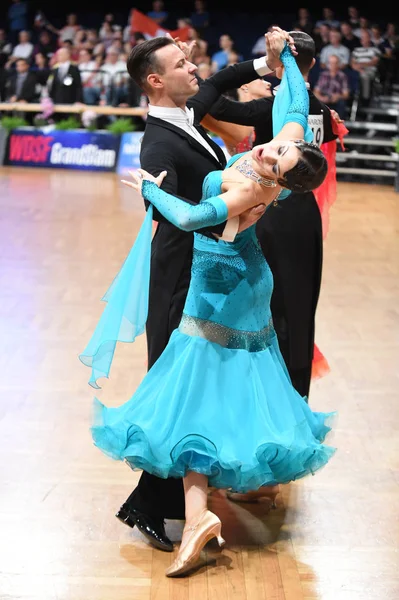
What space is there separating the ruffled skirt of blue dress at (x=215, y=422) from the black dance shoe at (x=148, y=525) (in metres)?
0.24

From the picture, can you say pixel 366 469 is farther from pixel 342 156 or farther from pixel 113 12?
pixel 113 12

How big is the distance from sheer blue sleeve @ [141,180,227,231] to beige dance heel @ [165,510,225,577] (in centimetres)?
88

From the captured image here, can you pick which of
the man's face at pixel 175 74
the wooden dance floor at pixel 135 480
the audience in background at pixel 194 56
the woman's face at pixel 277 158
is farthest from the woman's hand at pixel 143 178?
the audience in background at pixel 194 56

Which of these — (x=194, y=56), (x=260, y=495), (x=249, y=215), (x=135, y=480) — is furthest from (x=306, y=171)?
(x=194, y=56)

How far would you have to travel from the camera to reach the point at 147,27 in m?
13.9

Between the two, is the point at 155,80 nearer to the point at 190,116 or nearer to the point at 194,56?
the point at 190,116

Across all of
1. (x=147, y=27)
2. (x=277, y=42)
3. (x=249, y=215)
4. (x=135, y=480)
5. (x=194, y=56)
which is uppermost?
(x=277, y=42)

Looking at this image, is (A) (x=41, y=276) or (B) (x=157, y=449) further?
(A) (x=41, y=276)

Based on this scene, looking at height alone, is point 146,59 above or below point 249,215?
above

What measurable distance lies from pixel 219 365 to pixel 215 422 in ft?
0.60

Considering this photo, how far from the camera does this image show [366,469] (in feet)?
11.4

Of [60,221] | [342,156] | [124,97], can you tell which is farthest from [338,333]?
[124,97]

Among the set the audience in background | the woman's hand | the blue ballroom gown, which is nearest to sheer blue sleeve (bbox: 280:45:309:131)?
the blue ballroom gown

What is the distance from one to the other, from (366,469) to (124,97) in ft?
33.3
